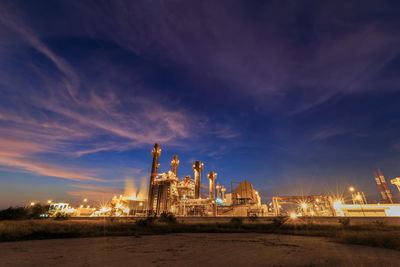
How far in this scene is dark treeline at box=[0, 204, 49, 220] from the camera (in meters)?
21.5

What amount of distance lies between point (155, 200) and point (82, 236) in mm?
76169

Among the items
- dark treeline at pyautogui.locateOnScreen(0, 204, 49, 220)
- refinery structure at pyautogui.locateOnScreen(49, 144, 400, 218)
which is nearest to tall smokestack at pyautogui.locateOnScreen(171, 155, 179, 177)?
refinery structure at pyautogui.locateOnScreen(49, 144, 400, 218)

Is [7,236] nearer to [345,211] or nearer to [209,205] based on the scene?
[209,205]

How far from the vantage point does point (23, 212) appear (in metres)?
22.8

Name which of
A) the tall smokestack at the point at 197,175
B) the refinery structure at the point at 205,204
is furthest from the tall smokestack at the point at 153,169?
the tall smokestack at the point at 197,175

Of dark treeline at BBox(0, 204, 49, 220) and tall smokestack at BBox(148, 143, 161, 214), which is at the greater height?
tall smokestack at BBox(148, 143, 161, 214)

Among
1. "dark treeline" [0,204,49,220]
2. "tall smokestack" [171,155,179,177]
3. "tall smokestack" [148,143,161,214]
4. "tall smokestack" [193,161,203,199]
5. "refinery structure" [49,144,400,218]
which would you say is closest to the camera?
"dark treeline" [0,204,49,220]

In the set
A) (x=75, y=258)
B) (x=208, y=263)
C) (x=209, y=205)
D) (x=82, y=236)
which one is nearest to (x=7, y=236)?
(x=82, y=236)

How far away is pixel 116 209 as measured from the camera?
89.7 m

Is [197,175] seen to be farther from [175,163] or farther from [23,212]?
[23,212]

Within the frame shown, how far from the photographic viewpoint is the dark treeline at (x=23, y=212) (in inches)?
846

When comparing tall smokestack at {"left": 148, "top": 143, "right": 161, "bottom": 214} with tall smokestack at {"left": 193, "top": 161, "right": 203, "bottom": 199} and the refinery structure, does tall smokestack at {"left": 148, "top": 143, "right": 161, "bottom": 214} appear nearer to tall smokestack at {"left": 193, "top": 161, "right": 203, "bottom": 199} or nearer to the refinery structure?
the refinery structure

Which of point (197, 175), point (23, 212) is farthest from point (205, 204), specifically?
point (23, 212)

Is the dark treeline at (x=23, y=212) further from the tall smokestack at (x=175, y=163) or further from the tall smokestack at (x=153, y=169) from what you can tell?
the tall smokestack at (x=175, y=163)
